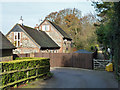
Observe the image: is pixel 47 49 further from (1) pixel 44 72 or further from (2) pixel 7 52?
(1) pixel 44 72

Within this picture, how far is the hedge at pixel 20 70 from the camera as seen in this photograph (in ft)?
26.0

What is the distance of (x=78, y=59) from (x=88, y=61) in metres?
1.64

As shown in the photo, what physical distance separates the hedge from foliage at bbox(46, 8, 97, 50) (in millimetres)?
27624

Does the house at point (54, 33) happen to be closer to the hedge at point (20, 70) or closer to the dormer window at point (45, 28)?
the dormer window at point (45, 28)

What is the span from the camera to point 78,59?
→ 1923cm

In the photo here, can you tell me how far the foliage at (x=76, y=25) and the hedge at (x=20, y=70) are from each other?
2762 centimetres

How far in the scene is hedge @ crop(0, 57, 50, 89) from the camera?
26.0 feet

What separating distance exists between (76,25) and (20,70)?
39080mm

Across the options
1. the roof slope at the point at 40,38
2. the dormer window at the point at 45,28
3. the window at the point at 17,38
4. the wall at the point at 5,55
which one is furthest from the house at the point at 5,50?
the dormer window at the point at 45,28

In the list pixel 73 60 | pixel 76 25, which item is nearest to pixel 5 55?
pixel 73 60

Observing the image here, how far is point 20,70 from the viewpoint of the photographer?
9.17 metres

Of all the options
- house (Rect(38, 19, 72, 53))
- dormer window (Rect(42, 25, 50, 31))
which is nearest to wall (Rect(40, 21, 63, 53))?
house (Rect(38, 19, 72, 53))

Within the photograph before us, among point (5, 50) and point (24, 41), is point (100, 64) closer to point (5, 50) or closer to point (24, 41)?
point (5, 50)

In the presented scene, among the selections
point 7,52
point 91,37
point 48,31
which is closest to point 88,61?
point 7,52
